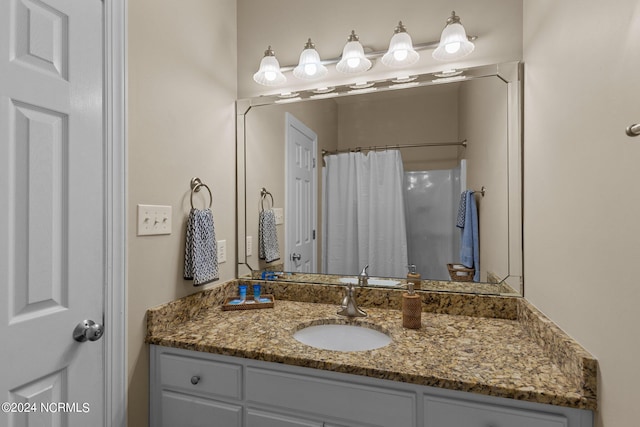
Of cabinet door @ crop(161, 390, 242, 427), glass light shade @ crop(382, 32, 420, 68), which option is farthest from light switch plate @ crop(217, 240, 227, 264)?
glass light shade @ crop(382, 32, 420, 68)

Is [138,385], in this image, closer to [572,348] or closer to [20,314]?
[20,314]

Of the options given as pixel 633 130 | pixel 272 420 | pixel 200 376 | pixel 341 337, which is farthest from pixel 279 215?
pixel 633 130

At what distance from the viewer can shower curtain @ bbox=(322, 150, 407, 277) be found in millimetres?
1567

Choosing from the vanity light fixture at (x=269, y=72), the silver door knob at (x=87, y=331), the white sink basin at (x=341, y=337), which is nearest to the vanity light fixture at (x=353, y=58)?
the vanity light fixture at (x=269, y=72)

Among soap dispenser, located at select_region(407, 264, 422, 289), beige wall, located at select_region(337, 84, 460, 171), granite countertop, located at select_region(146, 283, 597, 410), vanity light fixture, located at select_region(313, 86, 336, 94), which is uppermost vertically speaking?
vanity light fixture, located at select_region(313, 86, 336, 94)

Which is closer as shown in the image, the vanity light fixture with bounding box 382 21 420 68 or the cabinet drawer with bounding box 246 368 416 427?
the cabinet drawer with bounding box 246 368 416 427

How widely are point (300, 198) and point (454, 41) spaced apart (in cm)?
101

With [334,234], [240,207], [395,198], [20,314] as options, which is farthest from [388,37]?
[20,314]

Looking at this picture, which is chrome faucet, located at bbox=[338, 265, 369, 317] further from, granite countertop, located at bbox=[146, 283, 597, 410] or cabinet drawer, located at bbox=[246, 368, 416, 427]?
cabinet drawer, located at bbox=[246, 368, 416, 427]

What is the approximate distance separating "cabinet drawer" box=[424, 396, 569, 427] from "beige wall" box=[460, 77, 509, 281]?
640 millimetres

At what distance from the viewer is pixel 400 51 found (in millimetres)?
1485

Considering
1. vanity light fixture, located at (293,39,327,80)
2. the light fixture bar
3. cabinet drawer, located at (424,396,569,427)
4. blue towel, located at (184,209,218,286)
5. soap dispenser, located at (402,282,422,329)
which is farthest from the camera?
vanity light fixture, located at (293,39,327,80)

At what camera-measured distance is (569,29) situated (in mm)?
943

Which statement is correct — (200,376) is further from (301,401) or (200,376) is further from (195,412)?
(301,401)
